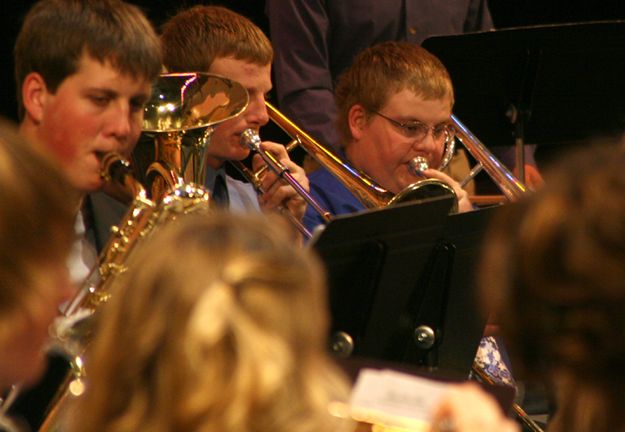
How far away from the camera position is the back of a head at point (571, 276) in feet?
4.02

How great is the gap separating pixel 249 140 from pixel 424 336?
0.90 metres

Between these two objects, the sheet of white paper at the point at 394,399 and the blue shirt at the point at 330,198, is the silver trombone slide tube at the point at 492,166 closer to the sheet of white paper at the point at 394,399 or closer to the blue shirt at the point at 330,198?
the blue shirt at the point at 330,198

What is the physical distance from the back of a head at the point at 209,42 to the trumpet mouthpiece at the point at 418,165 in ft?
1.76

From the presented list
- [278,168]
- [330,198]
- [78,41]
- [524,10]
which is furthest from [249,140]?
[524,10]

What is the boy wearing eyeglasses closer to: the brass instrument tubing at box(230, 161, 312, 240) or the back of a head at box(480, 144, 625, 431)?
the brass instrument tubing at box(230, 161, 312, 240)

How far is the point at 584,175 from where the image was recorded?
4.14 feet

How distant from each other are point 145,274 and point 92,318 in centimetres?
106

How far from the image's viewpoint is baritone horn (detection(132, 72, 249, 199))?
2.62 metres

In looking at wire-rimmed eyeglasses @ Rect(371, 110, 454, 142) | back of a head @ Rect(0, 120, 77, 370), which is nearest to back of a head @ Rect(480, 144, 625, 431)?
back of a head @ Rect(0, 120, 77, 370)

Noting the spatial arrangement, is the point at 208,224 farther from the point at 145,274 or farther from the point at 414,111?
the point at 414,111

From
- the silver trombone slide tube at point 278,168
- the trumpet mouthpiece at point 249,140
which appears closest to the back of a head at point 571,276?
the silver trombone slide tube at point 278,168

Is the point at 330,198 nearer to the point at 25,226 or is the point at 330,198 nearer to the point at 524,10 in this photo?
the point at 25,226

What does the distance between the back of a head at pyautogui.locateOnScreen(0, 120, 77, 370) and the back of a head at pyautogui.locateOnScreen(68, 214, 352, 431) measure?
9 centimetres

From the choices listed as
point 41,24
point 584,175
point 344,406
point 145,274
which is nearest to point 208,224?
point 145,274
